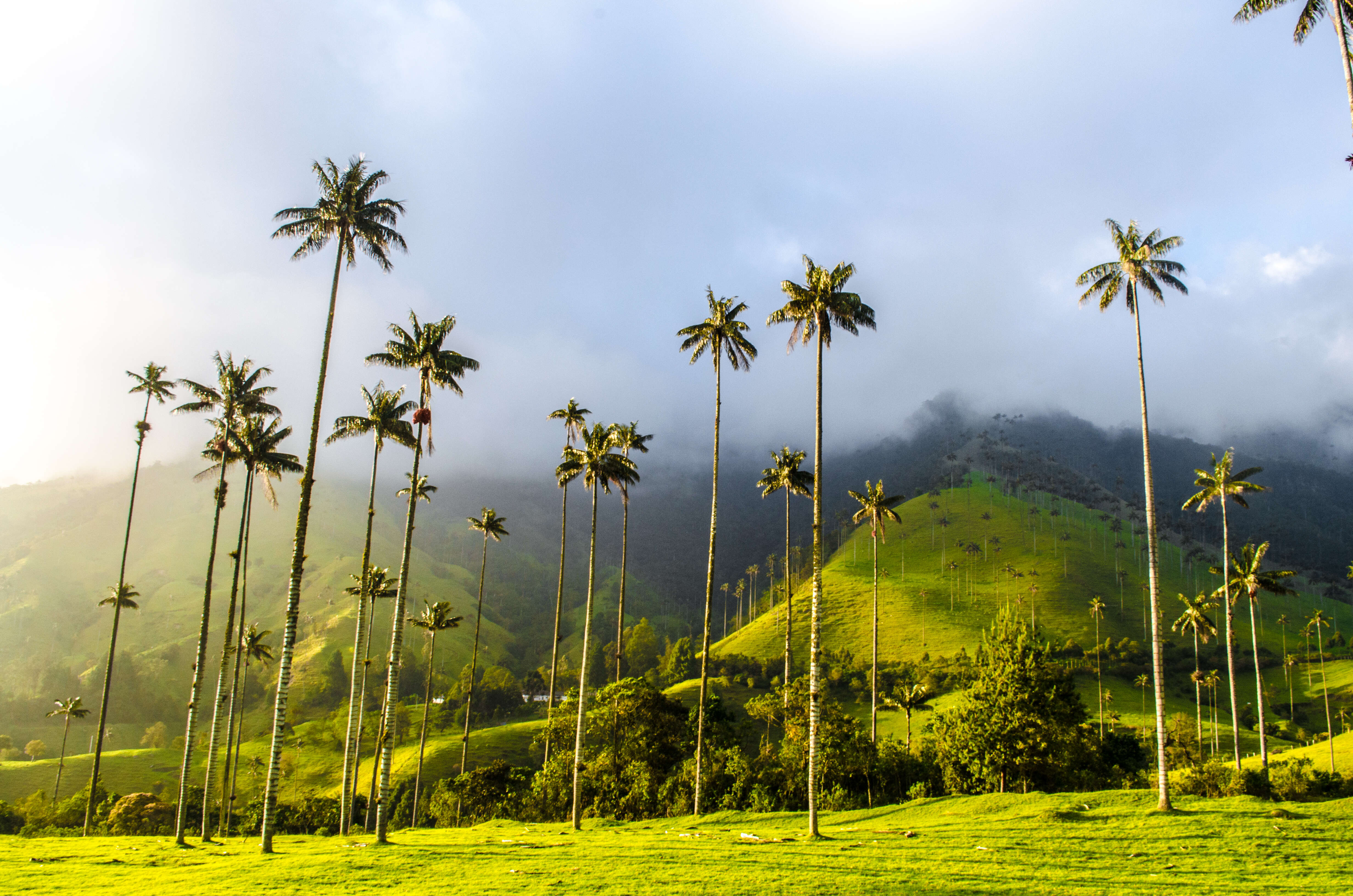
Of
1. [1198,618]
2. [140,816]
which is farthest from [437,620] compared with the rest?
[1198,618]

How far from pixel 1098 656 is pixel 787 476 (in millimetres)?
122748

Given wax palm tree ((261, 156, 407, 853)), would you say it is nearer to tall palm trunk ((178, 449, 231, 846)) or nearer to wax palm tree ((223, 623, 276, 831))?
tall palm trunk ((178, 449, 231, 846))

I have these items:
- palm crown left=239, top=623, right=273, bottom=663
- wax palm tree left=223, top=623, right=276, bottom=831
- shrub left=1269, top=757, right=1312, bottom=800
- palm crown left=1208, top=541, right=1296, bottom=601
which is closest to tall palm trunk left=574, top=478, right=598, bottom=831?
wax palm tree left=223, top=623, right=276, bottom=831

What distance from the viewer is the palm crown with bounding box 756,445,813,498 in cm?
6284

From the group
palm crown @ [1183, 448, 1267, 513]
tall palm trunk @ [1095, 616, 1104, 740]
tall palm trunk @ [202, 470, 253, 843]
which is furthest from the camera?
tall palm trunk @ [1095, 616, 1104, 740]

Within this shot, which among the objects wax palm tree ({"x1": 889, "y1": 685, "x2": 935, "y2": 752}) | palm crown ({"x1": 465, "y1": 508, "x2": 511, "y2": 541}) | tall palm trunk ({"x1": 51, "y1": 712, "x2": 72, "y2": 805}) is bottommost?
tall palm trunk ({"x1": 51, "y1": 712, "x2": 72, "y2": 805})

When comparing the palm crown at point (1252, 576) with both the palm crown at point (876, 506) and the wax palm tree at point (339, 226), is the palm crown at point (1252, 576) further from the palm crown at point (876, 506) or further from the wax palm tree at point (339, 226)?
the wax palm tree at point (339, 226)

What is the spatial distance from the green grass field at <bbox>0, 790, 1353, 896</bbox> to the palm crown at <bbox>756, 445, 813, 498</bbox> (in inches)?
1119

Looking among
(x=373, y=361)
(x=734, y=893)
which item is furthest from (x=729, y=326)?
(x=734, y=893)

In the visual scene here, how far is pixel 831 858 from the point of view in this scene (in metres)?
27.3

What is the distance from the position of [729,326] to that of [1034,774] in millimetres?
39749

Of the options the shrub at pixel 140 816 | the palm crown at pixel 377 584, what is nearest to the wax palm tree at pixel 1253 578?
the palm crown at pixel 377 584

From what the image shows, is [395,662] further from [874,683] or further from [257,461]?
[874,683]

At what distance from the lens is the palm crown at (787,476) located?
6284 centimetres
